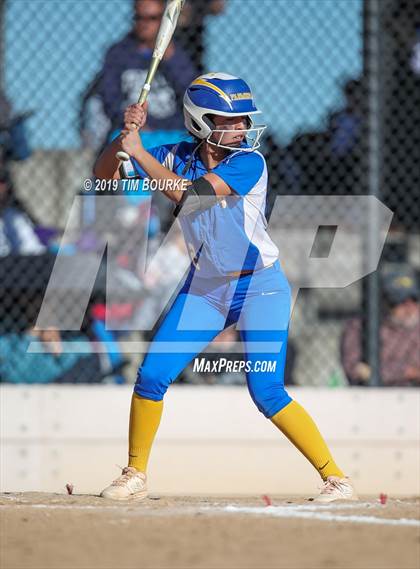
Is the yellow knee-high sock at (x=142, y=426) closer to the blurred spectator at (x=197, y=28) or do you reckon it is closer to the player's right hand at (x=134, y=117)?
the player's right hand at (x=134, y=117)

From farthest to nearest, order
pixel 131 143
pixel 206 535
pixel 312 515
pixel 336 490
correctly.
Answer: pixel 336 490 < pixel 131 143 < pixel 312 515 < pixel 206 535

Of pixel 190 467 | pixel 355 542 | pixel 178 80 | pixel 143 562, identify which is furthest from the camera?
pixel 178 80

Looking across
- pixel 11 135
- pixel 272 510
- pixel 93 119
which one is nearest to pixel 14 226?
pixel 11 135

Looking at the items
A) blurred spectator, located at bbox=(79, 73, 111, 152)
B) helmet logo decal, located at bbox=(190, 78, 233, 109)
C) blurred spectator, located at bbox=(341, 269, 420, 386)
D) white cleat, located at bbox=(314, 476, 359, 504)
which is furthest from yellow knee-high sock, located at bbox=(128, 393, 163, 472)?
blurred spectator, located at bbox=(79, 73, 111, 152)

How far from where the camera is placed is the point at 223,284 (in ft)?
18.6

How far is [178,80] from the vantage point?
7.84m

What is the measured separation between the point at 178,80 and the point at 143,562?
4304 mm

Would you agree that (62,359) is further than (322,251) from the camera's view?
No

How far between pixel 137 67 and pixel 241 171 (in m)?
2.65

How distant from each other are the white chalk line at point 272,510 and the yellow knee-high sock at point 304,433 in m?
→ 0.29

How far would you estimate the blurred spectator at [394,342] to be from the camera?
771cm

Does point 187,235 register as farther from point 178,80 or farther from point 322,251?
point 322,251

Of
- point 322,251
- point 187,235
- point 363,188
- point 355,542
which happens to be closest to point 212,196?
point 187,235

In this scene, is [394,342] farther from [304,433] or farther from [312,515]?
[312,515]
